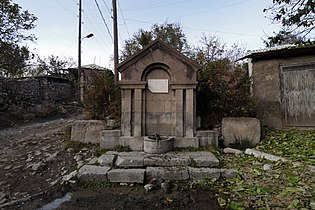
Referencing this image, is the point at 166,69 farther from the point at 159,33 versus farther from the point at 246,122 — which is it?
the point at 159,33

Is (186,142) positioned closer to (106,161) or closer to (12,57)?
(106,161)

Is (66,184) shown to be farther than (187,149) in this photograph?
No

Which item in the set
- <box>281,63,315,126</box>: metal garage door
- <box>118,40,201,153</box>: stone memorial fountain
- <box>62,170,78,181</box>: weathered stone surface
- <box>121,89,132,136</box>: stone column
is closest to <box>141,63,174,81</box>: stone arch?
<box>118,40,201,153</box>: stone memorial fountain

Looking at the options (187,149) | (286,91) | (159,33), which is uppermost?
(159,33)

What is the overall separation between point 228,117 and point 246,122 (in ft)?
1.75

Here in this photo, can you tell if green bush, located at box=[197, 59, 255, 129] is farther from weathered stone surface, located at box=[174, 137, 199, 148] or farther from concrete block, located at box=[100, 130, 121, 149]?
concrete block, located at box=[100, 130, 121, 149]

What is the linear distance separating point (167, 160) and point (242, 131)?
7.93ft

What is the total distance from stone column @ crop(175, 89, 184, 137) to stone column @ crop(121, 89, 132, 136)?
115cm

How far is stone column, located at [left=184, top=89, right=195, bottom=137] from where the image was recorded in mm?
5969

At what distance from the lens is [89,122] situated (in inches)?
257

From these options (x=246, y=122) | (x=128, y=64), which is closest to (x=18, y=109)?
(x=128, y=64)

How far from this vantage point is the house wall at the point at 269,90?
813cm

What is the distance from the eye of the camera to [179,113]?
19.7 feet

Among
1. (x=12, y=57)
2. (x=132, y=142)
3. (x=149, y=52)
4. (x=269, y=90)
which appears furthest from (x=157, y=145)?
(x=12, y=57)
